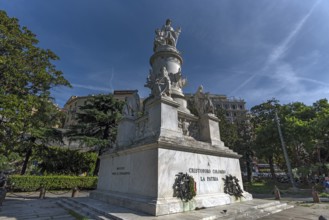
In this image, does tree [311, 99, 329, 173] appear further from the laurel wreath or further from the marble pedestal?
the laurel wreath

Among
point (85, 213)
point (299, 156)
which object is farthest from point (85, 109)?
point (299, 156)

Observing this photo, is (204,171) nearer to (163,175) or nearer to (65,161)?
(163,175)

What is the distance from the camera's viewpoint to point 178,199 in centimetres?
613

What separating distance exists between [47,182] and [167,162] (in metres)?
17.2

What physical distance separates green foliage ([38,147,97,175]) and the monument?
14336mm

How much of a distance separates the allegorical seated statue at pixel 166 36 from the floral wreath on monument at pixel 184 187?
30.1 feet

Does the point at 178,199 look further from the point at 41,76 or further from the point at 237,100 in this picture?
the point at 237,100

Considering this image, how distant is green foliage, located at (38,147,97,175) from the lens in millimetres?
20663

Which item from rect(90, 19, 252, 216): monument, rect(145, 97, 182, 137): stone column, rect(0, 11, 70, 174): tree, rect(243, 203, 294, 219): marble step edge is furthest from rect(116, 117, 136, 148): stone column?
rect(0, 11, 70, 174): tree

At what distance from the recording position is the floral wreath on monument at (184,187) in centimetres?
622

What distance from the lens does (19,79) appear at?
13656 millimetres

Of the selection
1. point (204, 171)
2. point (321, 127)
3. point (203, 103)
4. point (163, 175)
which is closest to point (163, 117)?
point (163, 175)

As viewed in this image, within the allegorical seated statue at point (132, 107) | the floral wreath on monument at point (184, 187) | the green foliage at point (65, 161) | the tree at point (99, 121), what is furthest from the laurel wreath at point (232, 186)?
the green foliage at point (65, 161)

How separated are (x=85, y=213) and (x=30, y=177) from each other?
48.0ft
